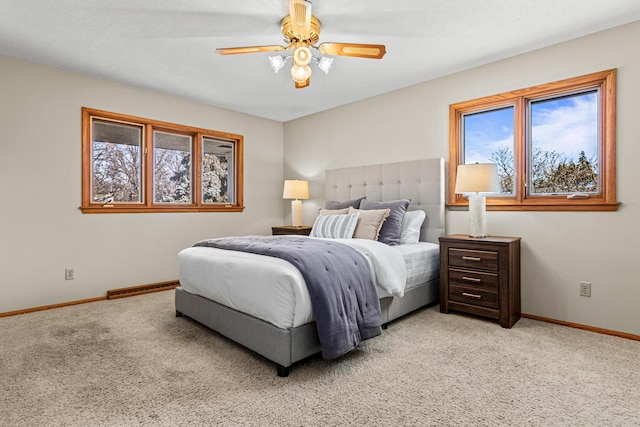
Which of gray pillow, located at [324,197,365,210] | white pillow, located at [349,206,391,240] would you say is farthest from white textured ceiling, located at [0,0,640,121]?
white pillow, located at [349,206,391,240]

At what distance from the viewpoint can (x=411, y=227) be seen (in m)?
3.65

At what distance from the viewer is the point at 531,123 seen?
326 centimetres

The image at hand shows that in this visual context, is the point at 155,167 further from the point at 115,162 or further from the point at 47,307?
the point at 47,307

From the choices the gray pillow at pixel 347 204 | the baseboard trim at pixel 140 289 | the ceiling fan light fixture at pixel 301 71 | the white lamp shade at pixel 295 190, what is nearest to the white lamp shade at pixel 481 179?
the gray pillow at pixel 347 204

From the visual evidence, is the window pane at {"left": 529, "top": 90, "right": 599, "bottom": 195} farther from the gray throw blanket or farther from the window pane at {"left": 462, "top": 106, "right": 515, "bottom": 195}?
the gray throw blanket

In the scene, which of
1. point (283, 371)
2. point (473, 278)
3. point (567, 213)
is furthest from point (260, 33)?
point (567, 213)

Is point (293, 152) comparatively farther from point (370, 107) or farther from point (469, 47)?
point (469, 47)

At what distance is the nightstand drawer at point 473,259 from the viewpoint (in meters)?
2.93

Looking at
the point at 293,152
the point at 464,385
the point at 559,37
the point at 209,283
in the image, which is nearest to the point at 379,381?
the point at 464,385

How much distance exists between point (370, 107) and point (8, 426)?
14.0 feet

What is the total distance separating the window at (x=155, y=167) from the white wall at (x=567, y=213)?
8.19 feet

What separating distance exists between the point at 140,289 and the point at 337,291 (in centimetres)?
295

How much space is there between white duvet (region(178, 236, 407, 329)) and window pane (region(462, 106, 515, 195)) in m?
1.45

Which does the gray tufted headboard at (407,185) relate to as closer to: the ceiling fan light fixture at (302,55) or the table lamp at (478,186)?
the table lamp at (478,186)
